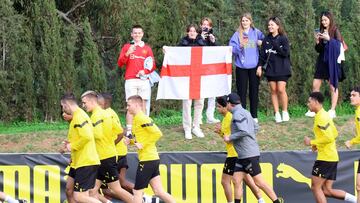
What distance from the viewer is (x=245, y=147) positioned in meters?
12.4

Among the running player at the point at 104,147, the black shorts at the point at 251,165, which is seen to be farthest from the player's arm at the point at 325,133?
the running player at the point at 104,147

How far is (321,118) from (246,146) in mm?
1239

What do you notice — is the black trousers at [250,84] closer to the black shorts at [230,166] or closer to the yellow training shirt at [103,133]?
the black shorts at [230,166]

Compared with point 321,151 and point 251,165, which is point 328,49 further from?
point 251,165

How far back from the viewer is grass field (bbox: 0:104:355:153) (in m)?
14.9

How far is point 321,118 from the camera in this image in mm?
12180

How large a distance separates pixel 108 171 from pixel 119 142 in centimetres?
60

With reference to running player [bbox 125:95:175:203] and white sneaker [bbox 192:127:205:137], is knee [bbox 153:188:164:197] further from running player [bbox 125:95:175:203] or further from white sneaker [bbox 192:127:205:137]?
white sneaker [bbox 192:127:205:137]

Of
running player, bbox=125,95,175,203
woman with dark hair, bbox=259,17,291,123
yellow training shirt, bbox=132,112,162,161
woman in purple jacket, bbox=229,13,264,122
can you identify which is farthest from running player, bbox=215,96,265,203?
woman with dark hair, bbox=259,17,291,123

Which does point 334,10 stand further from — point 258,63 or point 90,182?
point 90,182

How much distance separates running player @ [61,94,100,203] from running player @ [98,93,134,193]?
80 centimetres

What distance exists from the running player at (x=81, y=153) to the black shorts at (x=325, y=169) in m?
3.42

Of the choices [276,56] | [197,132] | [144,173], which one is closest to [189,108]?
[197,132]

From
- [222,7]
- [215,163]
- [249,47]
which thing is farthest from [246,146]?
[222,7]
